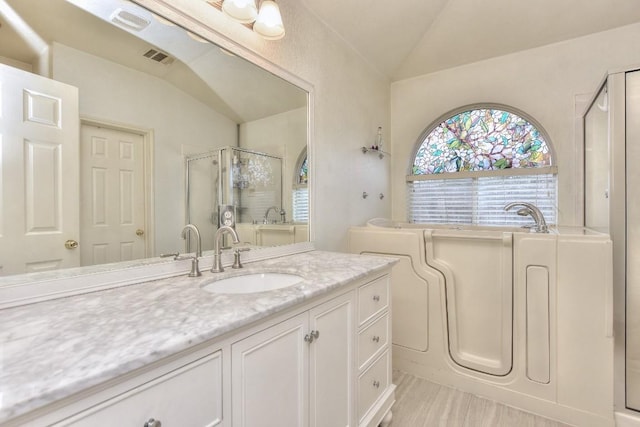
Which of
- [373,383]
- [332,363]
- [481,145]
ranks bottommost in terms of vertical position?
[373,383]

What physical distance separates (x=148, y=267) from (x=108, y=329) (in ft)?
1.69

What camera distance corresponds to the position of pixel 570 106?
2359 millimetres

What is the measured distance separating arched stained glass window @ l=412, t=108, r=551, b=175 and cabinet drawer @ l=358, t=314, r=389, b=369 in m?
1.86

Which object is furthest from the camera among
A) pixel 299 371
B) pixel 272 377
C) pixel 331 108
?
pixel 331 108

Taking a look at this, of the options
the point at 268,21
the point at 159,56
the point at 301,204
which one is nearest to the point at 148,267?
the point at 159,56

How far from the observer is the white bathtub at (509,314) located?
→ 1.60m

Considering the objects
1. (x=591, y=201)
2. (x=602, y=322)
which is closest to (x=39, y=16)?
(x=602, y=322)

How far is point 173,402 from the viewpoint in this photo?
2.23 feet

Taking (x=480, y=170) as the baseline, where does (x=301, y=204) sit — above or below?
below

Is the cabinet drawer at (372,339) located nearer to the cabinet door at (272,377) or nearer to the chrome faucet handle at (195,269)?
the cabinet door at (272,377)

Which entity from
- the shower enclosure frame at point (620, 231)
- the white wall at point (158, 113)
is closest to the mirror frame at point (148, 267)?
the white wall at point (158, 113)

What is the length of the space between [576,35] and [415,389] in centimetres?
286

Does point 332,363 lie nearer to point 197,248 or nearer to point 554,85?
point 197,248

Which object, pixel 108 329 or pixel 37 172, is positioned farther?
pixel 37 172
